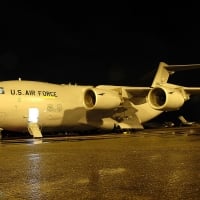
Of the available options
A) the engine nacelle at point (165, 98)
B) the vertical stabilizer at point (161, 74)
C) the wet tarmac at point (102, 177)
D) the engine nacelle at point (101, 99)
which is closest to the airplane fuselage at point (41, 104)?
the engine nacelle at point (101, 99)

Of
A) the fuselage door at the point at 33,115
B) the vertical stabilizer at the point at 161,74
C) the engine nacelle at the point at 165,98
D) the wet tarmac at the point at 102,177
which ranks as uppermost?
the vertical stabilizer at the point at 161,74

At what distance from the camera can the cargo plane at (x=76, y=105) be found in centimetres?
2088

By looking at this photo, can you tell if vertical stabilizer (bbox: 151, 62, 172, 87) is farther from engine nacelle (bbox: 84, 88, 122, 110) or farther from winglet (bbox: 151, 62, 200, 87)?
engine nacelle (bbox: 84, 88, 122, 110)

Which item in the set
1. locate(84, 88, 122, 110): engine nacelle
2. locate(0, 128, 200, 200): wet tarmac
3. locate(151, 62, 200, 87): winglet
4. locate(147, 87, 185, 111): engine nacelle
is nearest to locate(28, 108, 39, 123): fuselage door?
locate(84, 88, 122, 110): engine nacelle

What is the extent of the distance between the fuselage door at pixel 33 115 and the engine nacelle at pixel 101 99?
10.1 ft

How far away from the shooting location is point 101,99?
2256cm

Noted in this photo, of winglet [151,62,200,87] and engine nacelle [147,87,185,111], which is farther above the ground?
winglet [151,62,200,87]

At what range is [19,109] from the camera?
821 inches

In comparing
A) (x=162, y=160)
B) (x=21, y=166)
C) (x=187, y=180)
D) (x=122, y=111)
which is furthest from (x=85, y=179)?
(x=122, y=111)

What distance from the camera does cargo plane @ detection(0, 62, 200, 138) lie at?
68.5 feet

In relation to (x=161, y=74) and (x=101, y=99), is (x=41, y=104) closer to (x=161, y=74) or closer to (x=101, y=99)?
(x=101, y=99)

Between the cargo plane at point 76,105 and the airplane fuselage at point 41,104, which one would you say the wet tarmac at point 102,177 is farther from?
the cargo plane at point 76,105

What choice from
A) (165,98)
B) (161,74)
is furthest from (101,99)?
(161,74)

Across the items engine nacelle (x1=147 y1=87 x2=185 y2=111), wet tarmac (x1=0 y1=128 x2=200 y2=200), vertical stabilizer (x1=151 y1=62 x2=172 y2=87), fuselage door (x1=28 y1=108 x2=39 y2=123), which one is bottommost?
wet tarmac (x1=0 y1=128 x2=200 y2=200)
